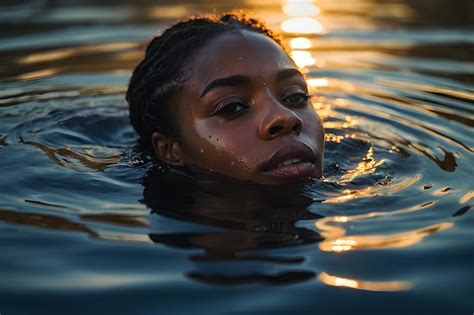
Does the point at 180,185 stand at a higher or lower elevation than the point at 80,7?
lower

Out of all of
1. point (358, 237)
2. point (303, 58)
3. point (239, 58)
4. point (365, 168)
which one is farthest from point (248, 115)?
point (303, 58)

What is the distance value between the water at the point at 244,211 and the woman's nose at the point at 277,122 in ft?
1.08

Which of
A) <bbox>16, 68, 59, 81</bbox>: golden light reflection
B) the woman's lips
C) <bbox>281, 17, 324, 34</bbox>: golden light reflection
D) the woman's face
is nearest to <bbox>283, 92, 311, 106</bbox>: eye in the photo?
the woman's face

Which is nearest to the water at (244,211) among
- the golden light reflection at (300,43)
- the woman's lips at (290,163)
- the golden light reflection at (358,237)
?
the golden light reflection at (358,237)

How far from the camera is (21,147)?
480 centimetres

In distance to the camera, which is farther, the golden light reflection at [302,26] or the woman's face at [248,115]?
the golden light reflection at [302,26]

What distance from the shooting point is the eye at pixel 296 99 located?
422 centimetres

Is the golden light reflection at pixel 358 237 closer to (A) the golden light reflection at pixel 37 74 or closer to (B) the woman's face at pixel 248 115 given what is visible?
(B) the woman's face at pixel 248 115

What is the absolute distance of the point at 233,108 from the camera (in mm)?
4082

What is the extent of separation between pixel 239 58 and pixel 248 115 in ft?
1.16

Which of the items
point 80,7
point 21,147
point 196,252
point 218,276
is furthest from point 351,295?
point 80,7

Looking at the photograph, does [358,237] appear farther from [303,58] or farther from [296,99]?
[303,58]

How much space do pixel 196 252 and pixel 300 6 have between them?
828 centimetres

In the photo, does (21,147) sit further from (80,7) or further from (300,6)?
(300,6)
